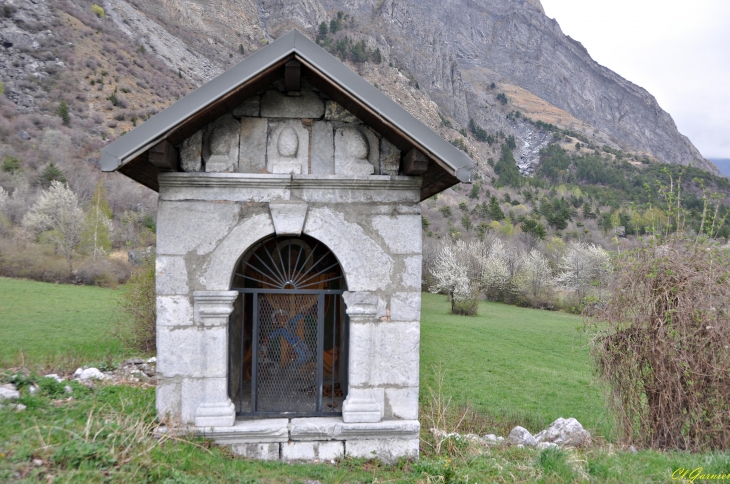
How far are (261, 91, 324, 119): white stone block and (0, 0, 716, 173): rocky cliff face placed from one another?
48092 mm

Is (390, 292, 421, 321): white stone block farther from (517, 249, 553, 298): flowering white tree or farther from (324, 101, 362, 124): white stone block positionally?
(517, 249, 553, 298): flowering white tree

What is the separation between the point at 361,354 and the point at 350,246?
3.24 feet

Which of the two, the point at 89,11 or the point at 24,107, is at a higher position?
the point at 89,11

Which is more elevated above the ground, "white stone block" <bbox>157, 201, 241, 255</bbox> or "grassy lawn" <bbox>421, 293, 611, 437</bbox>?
"white stone block" <bbox>157, 201, 241, 255</bbox>

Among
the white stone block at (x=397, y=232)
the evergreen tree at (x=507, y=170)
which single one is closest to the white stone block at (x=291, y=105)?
the white stone block at (x=397, y=232)

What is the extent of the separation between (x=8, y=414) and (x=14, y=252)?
25.9 meters

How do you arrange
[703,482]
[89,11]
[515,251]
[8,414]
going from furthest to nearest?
[89,11] < [515,251] < [8,414] < [703,482]

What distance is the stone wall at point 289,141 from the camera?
4371 mm

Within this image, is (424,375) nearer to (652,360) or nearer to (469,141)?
(652,360)

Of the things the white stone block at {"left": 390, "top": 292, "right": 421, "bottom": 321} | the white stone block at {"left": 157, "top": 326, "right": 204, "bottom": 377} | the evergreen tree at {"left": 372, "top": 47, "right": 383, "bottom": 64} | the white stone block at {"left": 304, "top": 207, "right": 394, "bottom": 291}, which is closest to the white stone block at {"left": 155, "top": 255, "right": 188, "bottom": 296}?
the white stone block at {"left": 157, "top": 326, "right": 204, "bottom": 377}

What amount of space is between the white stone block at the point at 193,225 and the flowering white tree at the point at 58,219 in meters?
27.0

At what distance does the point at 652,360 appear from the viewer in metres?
5.45

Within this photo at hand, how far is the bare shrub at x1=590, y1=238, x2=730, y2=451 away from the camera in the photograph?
5.18 metres

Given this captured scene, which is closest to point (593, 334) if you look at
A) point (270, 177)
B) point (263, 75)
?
point (270, 177)
